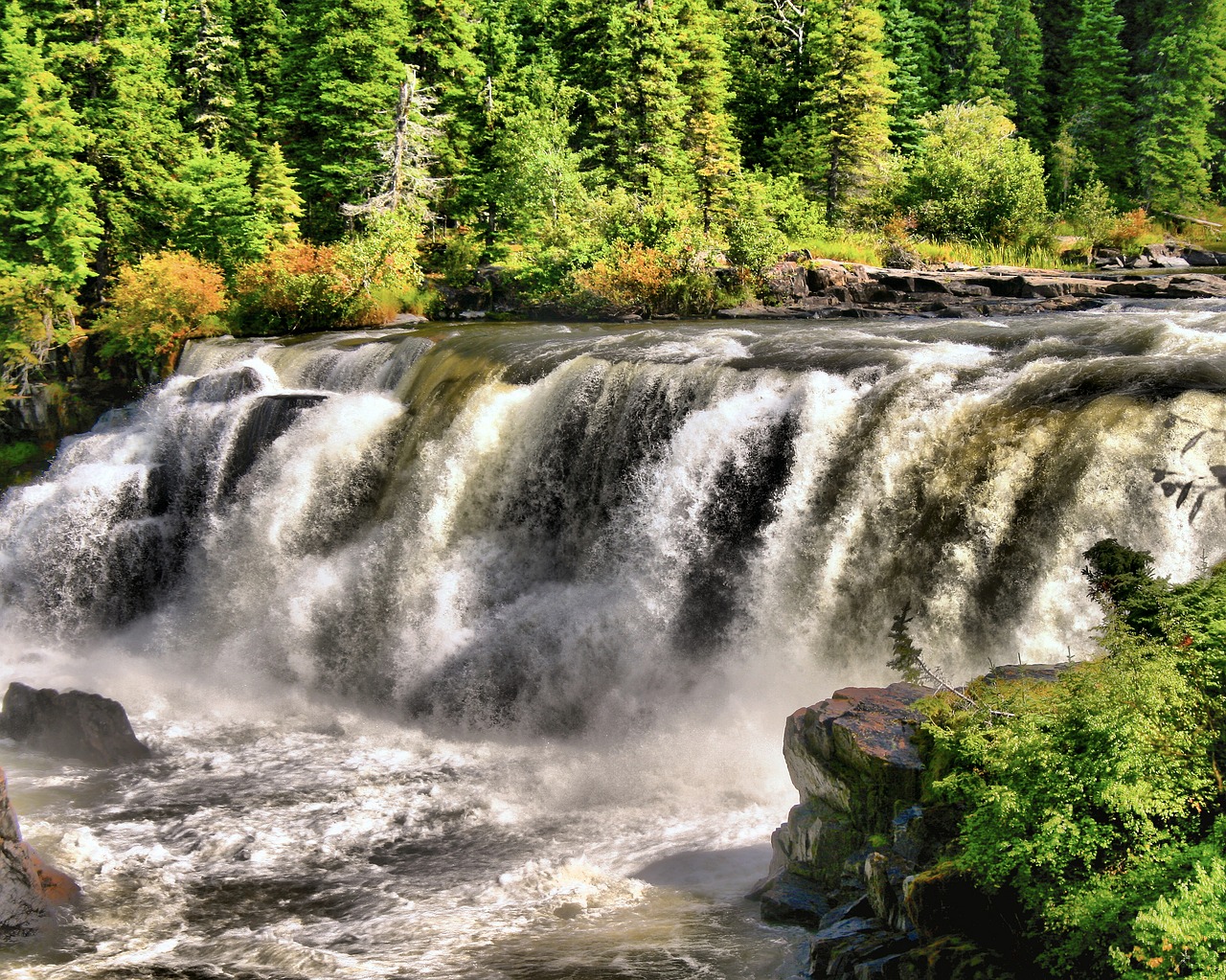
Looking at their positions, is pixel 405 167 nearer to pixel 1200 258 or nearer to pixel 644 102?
pixel 644 102

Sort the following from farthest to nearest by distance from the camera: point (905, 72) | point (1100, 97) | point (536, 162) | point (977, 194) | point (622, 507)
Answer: point (1100, 97)
point (905, 72)
point (977, 194)
point (536, 162)
point (622, 507)

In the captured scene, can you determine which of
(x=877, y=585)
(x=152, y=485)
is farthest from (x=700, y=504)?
(x=152, y=485)

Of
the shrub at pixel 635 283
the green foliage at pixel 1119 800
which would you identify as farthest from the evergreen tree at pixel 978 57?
the green foliage at pixel 1119 800

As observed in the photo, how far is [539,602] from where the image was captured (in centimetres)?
1223

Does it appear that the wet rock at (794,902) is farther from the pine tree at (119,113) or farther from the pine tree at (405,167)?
the pine tree at (119,113)

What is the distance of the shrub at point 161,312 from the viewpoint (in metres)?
22.0

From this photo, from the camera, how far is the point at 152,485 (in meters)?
16.6

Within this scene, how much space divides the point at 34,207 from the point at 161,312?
13.3ft

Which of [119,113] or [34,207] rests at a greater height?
[119,113]

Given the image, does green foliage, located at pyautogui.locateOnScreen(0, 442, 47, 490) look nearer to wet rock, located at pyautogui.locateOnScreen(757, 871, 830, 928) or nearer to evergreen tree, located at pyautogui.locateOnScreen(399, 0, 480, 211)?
evergreen tree, located at pyautogui.locateOnScreen(399, 0, 480, 211)

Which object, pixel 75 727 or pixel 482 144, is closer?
pixel 75 727

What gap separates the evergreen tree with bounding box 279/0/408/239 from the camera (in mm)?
29562

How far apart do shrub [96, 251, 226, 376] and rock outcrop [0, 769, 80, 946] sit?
49.6 ft

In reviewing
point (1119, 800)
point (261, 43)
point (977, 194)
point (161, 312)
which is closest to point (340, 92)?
point (261, 43)
